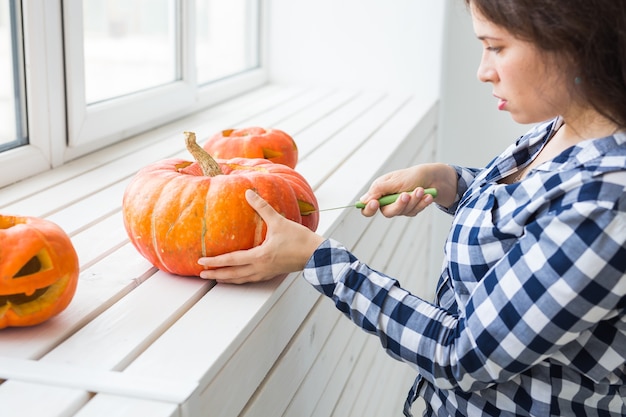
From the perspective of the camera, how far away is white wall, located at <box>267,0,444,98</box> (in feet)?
8.73

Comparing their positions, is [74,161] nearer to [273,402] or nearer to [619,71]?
[273,402]

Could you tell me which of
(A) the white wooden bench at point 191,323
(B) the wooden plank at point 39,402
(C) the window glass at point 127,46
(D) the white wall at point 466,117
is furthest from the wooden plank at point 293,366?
(D) the white wall at point 466,117

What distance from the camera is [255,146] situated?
1.43 meters

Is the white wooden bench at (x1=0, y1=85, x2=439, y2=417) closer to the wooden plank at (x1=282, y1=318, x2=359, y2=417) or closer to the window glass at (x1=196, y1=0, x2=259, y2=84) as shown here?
the wooden plank at (x1=282, y1=318, x2=359, y2=417)

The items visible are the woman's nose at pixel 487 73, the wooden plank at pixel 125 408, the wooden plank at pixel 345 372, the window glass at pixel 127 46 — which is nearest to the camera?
the wooden plank at pixel 125 408

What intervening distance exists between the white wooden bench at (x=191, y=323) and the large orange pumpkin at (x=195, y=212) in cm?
5

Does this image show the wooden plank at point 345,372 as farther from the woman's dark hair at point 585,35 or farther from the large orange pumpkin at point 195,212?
the woman's dark hair at point 585,35

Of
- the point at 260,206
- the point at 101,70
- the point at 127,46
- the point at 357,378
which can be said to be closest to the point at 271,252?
the point at 260,206

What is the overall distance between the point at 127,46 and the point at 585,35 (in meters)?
1.36

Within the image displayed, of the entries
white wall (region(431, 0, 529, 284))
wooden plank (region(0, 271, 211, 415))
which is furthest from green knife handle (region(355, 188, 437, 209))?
white wall (region(431, 0, 529, 284))

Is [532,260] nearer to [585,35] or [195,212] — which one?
[585,35]

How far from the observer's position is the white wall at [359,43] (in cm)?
266

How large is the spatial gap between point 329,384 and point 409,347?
0.50 meters

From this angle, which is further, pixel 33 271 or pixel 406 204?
pixel 406 204
